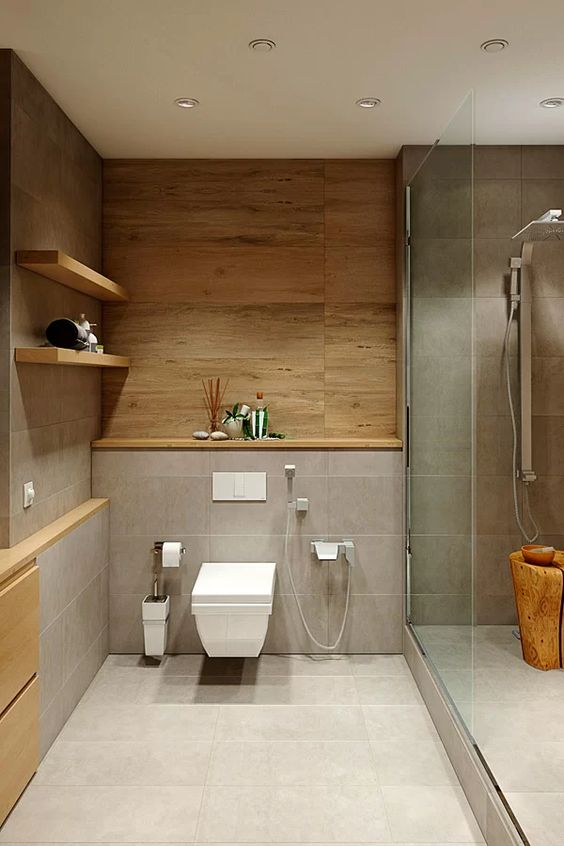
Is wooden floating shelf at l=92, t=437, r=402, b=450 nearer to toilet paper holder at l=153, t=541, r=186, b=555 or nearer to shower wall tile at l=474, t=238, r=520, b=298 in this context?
toilet paper holder at l=153, t=541, r=186, b=555

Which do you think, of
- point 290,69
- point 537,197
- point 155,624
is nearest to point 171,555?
point 155,624

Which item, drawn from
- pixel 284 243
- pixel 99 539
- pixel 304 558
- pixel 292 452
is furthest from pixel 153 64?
pixel 304 558

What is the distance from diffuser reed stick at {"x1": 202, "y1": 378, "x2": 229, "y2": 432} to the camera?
3.87 metres

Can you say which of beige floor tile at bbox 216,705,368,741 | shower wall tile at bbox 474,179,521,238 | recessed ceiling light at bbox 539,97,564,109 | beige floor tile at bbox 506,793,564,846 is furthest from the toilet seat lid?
recessed ceiling light at bbox 539,97,564,109

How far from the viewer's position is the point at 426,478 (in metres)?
3.22

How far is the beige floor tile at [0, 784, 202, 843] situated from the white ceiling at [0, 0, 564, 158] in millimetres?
2597

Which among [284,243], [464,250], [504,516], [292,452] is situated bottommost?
[504,516]

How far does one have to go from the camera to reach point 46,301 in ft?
9.71

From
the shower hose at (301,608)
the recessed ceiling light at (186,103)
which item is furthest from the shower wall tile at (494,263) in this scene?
the shower hose at (301,608)

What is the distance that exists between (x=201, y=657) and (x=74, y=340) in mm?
1798

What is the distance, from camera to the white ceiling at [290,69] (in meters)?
2.32

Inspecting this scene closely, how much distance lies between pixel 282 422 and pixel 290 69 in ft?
5.82

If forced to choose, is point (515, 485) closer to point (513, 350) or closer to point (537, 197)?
point (513, 350)

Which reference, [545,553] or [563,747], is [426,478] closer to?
[545,553]
